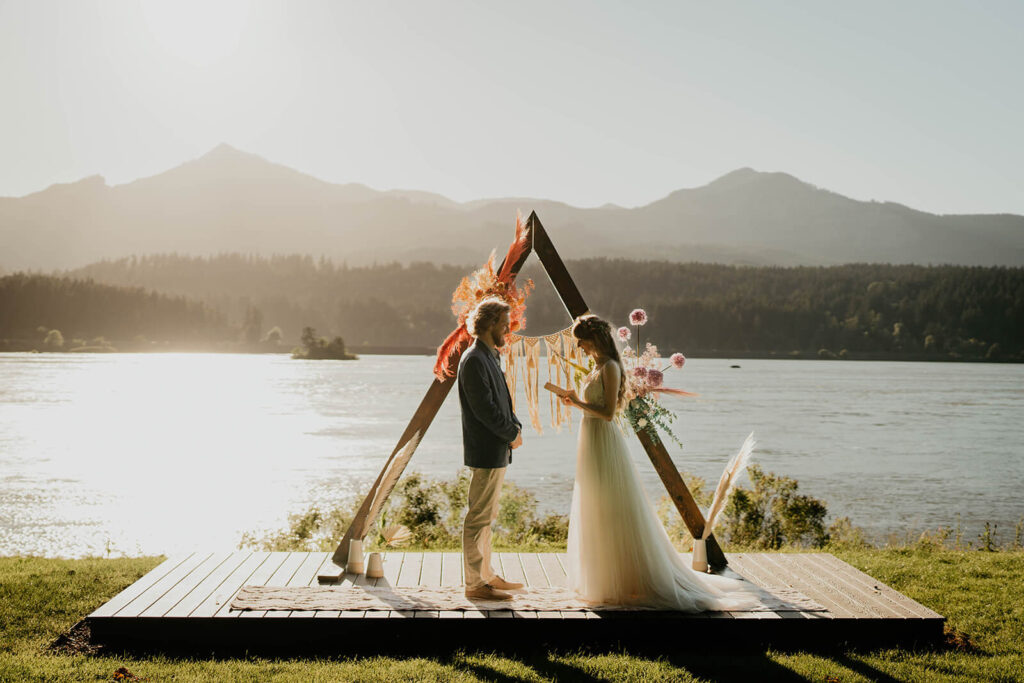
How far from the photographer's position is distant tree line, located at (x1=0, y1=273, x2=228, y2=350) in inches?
4540

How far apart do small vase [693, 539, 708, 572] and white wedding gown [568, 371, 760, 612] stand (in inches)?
35.4

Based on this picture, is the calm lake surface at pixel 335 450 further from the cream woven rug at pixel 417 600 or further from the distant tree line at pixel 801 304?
the distant tree line at pixel 801 304

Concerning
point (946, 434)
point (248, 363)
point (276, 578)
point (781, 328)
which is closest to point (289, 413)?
point (946, 434)

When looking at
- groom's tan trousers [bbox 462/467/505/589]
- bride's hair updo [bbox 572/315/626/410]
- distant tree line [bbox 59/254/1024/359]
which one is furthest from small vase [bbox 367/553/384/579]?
distant tree line [bbox 59/254/1024/359]

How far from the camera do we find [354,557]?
664 centimetres

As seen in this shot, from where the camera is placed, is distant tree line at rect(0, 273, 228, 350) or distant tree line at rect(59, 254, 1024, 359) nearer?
distant tree line at rect(59, 254, 1024, 359)

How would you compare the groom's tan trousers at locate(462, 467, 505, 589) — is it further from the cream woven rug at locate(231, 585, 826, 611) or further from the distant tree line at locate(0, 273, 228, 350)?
the distant tree line at locate(0, 273, 228, 350)

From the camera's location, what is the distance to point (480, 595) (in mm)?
5930

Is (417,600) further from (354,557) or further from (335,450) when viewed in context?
(335,450)

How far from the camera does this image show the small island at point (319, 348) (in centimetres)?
12950

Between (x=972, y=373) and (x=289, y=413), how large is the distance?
295 feet

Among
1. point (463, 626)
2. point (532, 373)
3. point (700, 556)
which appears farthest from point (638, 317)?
point (463, 626)

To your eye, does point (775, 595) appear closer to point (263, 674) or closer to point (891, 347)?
point (263, 674)

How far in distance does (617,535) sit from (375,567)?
1943mm
